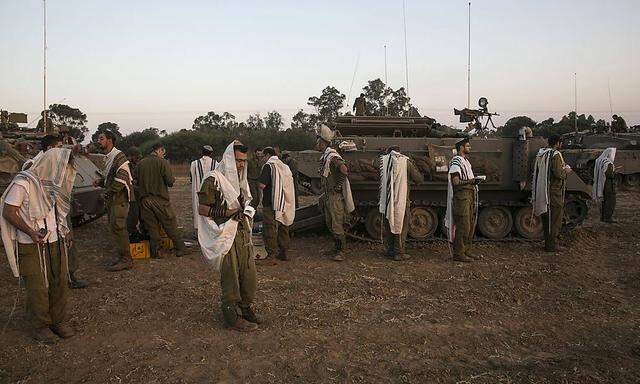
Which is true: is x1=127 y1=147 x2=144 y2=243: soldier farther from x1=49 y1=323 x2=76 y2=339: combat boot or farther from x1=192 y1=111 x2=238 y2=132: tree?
x1=192 y1=111 x2=238 y2=132: tree

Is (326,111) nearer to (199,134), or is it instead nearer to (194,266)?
(199,134)

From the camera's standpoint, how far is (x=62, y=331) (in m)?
4.97

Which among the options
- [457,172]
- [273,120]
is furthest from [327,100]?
[457,172]

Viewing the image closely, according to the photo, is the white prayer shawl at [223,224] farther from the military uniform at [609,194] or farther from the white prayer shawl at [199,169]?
the military uniform at [609,194]

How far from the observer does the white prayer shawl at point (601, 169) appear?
38.7 ft

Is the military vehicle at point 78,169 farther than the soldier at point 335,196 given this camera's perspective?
Yes

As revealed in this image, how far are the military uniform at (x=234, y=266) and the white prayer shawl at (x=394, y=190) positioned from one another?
3736 mm

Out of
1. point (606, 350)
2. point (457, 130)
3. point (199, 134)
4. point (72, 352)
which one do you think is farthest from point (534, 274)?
point (199, 134)

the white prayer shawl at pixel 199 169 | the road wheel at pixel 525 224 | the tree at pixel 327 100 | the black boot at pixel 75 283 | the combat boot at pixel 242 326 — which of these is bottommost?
the combat boot at pixel 242 326

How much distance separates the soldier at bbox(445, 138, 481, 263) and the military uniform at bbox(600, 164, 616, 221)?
549 cm

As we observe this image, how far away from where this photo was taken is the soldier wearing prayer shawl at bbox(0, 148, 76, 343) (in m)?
4.64

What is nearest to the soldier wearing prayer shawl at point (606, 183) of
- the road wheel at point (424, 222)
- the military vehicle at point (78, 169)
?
the road wheel at point (424, 222)

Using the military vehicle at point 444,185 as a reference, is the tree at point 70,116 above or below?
above

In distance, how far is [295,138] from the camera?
126 feet
